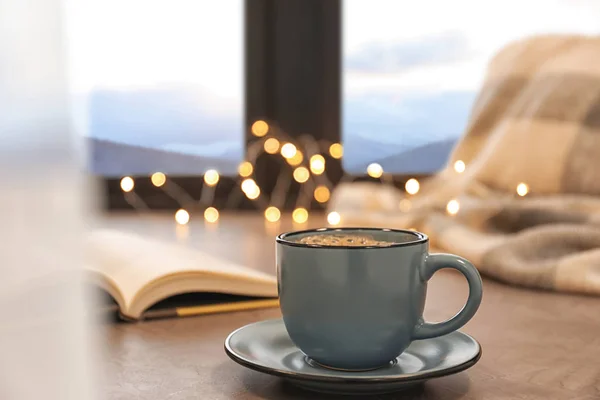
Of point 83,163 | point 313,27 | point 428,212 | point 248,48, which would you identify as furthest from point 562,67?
point 83,163

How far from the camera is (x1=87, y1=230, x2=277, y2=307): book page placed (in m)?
0.71

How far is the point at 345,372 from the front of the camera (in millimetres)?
508

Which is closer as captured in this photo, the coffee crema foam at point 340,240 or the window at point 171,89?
the coffee crema foam at point 340,240

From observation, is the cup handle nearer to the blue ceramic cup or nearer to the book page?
the blue ceramic cup

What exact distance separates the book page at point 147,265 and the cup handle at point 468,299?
26 centimetres

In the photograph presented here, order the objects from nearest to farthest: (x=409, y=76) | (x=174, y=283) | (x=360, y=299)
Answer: (x=360, y=299)
(x=174, y=283)
(x=409, y=76)

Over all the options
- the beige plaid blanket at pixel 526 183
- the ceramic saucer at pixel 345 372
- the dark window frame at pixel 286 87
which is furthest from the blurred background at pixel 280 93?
the ceramic saucer at pixel 345 372

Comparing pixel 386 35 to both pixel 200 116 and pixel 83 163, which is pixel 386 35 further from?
pixel 83 163

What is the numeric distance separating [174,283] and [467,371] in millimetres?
305

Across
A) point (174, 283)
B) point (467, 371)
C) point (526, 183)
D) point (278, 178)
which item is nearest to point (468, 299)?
point (467, 371)

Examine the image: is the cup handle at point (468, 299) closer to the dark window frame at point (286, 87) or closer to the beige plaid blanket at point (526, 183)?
the beige plaid blanket at point (526, 183)

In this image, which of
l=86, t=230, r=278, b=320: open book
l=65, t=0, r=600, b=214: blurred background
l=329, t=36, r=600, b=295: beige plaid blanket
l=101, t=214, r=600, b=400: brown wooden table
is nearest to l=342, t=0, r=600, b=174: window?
l=65, t=0, r=600, b=214: blurred background

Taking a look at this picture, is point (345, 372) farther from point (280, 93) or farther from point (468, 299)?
point (280, 93)

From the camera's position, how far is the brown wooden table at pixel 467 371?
519 mm
